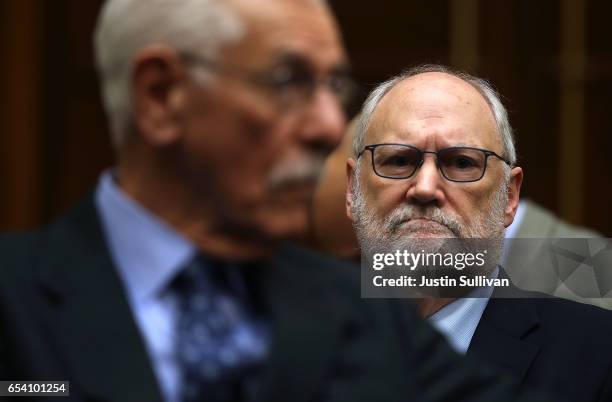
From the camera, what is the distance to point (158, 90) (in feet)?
4.12

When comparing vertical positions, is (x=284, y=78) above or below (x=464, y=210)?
above

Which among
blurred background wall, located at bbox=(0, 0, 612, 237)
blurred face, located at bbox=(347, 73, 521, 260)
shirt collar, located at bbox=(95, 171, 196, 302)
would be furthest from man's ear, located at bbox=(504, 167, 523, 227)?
blurred background wall, located at bbox=(0, 0, 612, 237)

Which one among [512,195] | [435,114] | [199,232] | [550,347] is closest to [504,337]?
[550,347]

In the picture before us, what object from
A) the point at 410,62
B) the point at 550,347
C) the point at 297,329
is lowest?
the point at 410,62

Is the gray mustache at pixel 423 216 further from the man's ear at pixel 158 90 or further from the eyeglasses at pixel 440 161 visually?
the man's ear at pixel 158 90

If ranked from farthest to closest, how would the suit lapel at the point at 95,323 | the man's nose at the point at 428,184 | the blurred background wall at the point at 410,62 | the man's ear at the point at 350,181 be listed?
the blurred background wall at the point at 410,62, the man's ear at the point at 350,181, the man's nose at the point at 428,184, the suit lapel at the point at 95,323

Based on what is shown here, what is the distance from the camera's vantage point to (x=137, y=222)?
1.28 metres

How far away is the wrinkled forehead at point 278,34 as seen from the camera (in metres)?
1.24

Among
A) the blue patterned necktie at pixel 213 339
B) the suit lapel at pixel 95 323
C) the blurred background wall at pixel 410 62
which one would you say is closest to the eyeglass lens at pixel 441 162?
the blue patterned necktie at pixel 213 339

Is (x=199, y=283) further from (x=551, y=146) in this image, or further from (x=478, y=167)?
(x=551, y=146)

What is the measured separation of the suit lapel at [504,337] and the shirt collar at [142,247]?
383mm

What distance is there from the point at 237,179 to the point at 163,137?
0.09 metres

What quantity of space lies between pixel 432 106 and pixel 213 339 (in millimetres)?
376

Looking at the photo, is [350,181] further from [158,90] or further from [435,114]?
[158,90]
